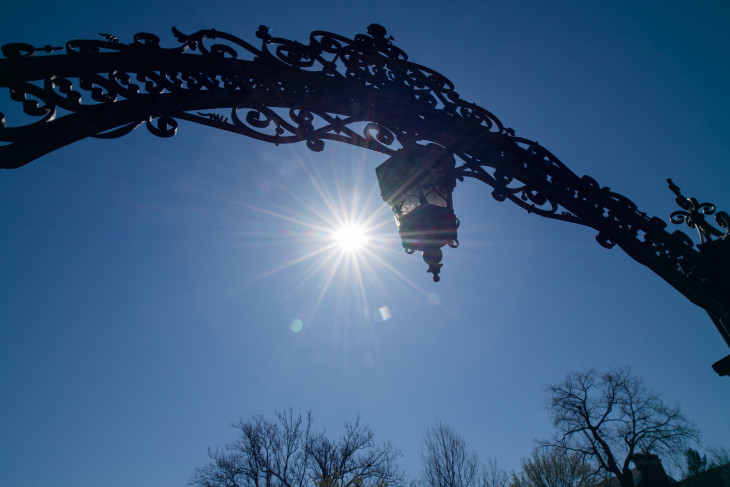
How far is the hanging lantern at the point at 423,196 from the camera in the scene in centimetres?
249

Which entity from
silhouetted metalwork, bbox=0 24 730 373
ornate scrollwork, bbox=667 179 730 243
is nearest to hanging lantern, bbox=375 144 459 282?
silhouetted metalwork, bbox=0 24 730 373

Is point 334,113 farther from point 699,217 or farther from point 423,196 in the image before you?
point 699,217

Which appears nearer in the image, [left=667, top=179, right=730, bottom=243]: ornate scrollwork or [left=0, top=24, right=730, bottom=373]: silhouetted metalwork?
[left=0, top=24, right=730, bottom=373]: silhouetted metalwork

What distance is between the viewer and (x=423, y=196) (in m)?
2.64

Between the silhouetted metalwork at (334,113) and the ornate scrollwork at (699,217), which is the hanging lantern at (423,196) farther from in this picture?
the ornate scrollwork at (699,217)

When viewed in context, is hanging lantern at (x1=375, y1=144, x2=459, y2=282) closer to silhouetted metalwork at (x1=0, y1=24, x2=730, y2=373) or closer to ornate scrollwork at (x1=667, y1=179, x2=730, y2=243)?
silhouetted metalwork at (x1=0, y1=24, x2=730, y2=373)

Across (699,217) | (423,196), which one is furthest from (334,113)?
(699,217)

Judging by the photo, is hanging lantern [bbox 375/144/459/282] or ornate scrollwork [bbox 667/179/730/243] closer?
hanging lantern [bbox 375/144/459/282]

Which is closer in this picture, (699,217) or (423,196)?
(423,196)

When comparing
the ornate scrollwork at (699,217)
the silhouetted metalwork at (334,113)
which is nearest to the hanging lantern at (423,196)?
the silhouetted metalwork at (334,113)

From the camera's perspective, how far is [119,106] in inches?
83.5

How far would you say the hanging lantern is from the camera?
2.49m

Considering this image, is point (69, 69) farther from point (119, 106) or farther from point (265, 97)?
point (265, 97)

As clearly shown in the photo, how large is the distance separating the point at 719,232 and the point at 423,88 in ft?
9.23
